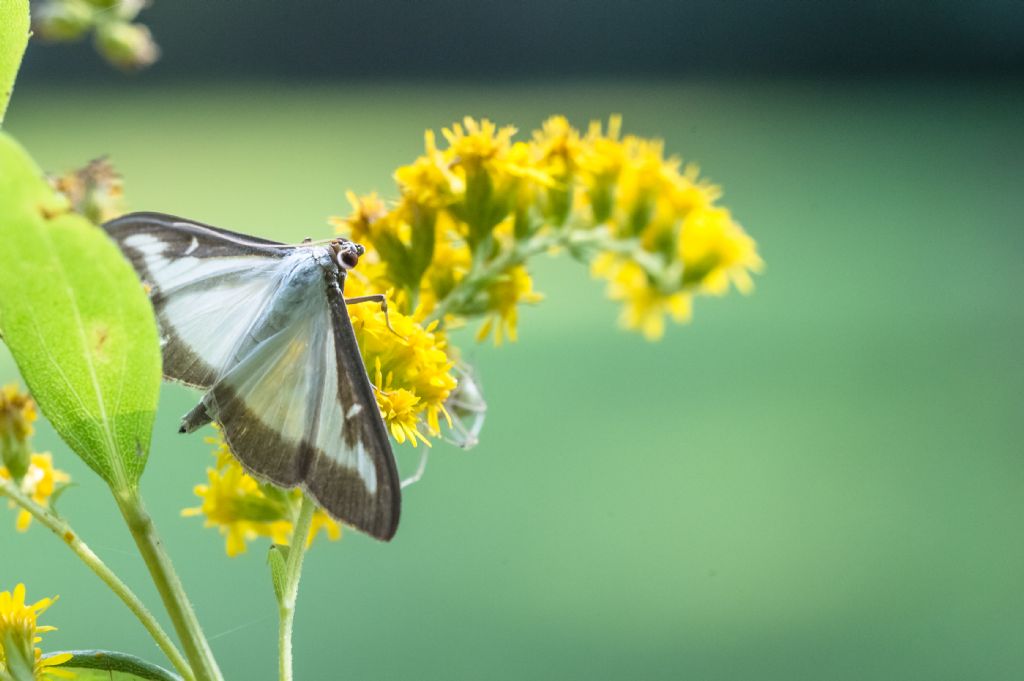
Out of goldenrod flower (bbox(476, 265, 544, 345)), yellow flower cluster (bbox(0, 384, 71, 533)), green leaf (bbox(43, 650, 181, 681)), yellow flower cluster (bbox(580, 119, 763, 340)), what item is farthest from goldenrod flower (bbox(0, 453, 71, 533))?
yellow flower cluster (bbox(580, 119, 763, 340))

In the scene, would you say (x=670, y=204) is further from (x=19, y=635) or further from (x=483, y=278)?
(x=19, y=635)

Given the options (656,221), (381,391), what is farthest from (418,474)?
(656,221)

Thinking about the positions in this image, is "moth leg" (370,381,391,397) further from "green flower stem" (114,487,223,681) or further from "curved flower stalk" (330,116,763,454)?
"green flower stem" (114,487,223,681)

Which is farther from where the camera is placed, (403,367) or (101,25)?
(101,25)

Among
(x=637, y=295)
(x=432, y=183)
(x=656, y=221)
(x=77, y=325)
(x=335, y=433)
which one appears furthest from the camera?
(x=637, y=295)

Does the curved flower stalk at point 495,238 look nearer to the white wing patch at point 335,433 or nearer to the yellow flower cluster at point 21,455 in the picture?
the white wing patch at point 335,433

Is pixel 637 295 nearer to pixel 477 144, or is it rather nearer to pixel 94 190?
pixel 477 144
